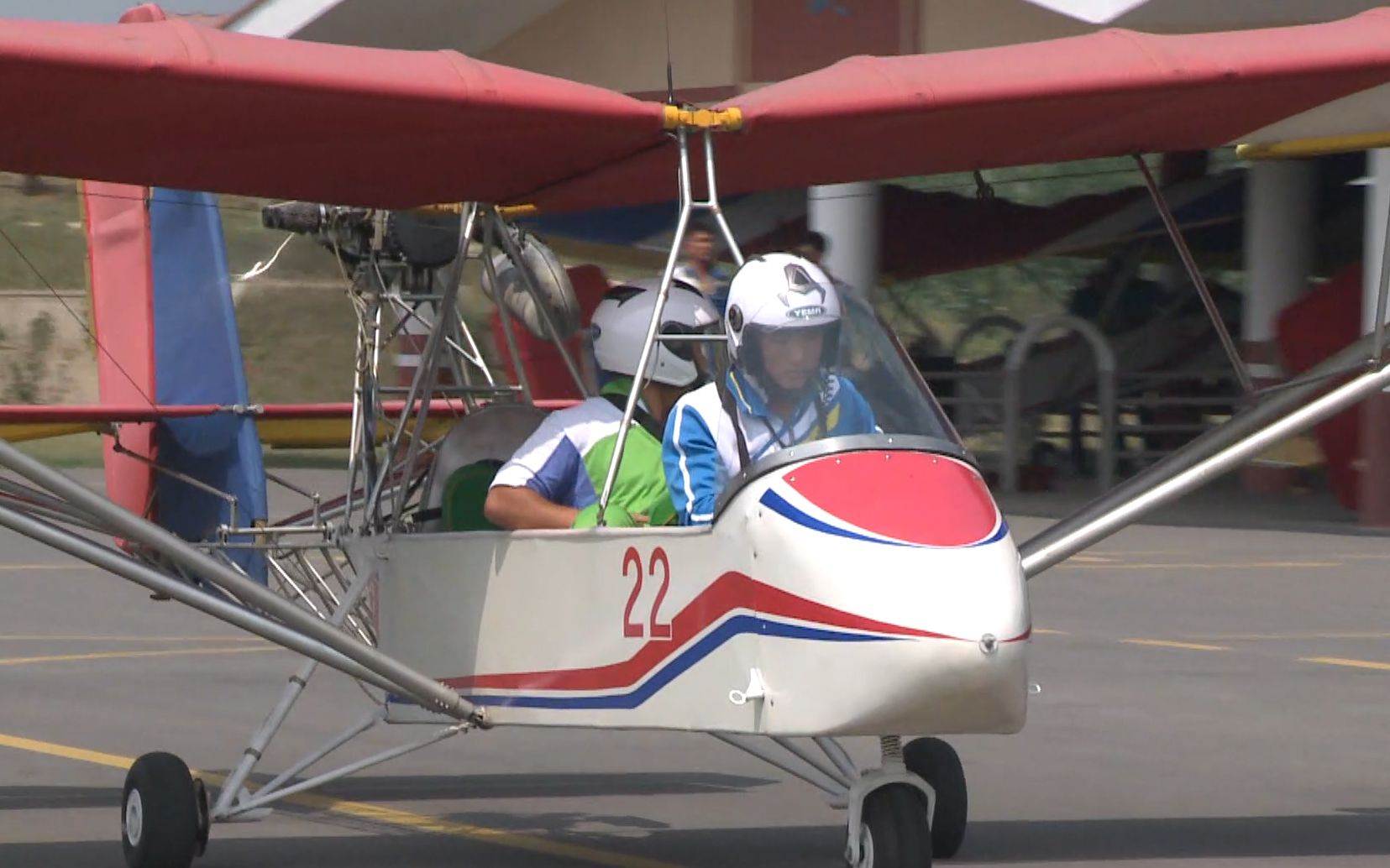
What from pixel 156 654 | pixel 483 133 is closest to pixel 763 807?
pixel 483 133

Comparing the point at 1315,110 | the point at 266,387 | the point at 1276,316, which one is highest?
the point at 1315,110

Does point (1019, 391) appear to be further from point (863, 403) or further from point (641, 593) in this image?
point (863, 403)

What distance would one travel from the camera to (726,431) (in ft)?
20.8

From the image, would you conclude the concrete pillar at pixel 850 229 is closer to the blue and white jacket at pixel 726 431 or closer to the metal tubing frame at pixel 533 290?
the metal tubing frame at pixel 533 290

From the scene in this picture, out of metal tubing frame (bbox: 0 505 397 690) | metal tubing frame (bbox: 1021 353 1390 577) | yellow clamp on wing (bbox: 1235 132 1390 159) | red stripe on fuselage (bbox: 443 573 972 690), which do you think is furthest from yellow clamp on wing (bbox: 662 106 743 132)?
yellow clamp on wing (bbox: 1235 132 1390 159)

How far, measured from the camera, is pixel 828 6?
24.8m

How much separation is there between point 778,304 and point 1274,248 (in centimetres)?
1849

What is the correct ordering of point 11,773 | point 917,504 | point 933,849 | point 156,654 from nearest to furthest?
point 917,504 → point 933,849 → point 11,773 → point 156,654

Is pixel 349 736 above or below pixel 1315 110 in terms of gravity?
below

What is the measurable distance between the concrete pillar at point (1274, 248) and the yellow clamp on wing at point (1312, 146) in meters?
15.3

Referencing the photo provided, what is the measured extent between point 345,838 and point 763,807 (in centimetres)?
149

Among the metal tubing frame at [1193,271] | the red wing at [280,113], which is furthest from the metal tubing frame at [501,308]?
the metal tubing frame at [1193,271]

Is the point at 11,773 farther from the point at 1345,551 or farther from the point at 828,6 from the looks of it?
the point at 828,6

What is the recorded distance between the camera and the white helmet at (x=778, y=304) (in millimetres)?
6156
